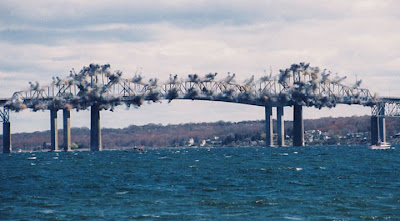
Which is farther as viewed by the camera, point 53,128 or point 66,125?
point 66,125

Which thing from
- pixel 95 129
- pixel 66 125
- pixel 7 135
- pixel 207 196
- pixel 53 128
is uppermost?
pixel 66 125

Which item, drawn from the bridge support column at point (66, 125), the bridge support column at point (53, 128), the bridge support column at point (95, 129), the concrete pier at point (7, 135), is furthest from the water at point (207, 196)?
the bridge support column at point (66, 125)

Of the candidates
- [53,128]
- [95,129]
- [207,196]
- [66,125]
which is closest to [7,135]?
[53,128]

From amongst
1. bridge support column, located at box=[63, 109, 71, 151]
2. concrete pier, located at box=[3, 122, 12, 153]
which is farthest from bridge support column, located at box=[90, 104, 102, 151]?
concrete pier, located at box=[3, 122, 12, 153]

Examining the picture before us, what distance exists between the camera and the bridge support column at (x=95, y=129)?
18362cm

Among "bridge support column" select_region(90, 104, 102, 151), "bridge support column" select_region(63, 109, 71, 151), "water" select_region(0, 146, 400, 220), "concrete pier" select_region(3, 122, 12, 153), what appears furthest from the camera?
"bridge support column" select_region(63, 109, 71, 151)

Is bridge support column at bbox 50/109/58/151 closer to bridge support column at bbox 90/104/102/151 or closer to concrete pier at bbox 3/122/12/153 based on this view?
bridge support column at bbox 90/104/102/151

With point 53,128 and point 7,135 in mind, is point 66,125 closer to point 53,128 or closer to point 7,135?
point 53,128

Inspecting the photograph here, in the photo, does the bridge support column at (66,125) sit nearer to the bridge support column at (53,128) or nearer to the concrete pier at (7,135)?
the bridge support column at (53,128)

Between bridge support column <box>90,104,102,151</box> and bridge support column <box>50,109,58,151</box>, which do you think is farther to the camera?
bridge support column <box>50,109,58,151</box>

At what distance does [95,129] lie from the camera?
183 meters

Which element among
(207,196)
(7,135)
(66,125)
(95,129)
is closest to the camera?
(207,196)

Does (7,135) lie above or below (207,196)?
above

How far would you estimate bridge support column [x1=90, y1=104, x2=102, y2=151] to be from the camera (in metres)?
184
